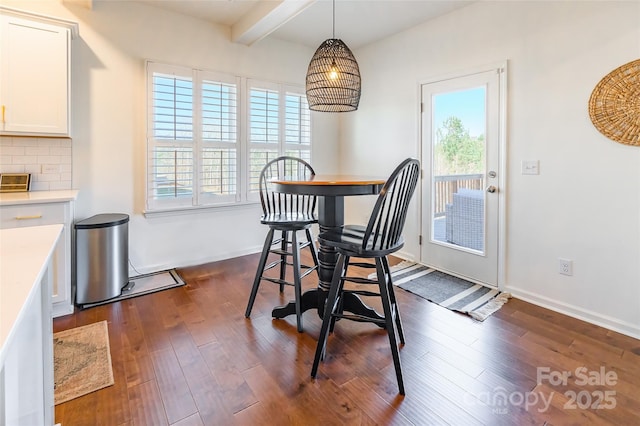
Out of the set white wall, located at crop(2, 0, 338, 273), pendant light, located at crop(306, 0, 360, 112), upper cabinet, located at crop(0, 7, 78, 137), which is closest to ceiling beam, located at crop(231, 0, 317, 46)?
white wall, located at crop(2, 0, 338, 273)

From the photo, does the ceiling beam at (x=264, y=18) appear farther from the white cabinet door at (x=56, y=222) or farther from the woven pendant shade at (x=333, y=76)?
the white cabinet door at (x=56, y=222)

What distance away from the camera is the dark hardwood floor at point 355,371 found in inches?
59.7

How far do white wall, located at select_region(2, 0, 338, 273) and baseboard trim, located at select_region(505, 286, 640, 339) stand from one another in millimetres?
3030

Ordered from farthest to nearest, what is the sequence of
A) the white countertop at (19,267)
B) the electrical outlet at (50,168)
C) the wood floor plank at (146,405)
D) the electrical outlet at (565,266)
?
1. the electrical outlet at (50,168)
2. the electrical outlet at (565,266)
3. the wood floor plank at (146,405)
4. the white countertop at (19,267)

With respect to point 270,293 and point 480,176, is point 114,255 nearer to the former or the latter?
point 270,293

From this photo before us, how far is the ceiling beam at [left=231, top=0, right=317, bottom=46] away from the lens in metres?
2.82

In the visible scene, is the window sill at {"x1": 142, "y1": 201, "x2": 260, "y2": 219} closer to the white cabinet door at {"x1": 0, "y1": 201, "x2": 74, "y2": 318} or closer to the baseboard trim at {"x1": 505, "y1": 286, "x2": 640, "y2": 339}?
the white cabinet door at {"x1": 0, "y1": 201, "x2": 74, "y2": 318}

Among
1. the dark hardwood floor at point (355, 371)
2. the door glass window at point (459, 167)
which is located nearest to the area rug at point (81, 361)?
the dark hardwood floor at point (355, 371)

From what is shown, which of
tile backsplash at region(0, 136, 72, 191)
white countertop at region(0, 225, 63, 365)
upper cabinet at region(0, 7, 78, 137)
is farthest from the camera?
tile backsplash at region(0, 136, 72, 191)

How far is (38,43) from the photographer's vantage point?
2445 millimetres

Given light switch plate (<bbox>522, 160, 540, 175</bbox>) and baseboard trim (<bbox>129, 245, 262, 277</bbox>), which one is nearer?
light switch plate (<bbox>522, 160, 540, 175</bbox>)

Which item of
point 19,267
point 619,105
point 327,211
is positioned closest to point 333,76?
point 327,211

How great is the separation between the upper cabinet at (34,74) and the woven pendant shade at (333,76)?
6.37ft

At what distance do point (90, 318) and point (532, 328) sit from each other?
322 centimetres
